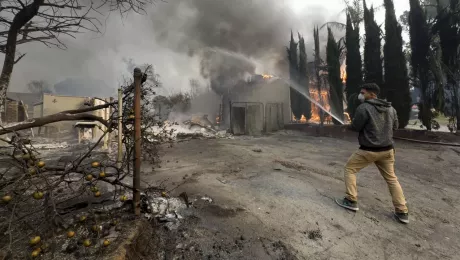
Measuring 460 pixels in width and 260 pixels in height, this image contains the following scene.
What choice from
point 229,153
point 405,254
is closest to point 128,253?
point 405,254

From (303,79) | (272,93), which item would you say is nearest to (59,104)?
(272,93)

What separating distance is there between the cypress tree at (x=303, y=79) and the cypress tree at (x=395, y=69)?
8052 millimetres

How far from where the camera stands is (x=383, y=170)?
11.0ft

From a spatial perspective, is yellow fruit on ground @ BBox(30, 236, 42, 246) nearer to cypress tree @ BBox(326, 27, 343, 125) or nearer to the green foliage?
the green foliage

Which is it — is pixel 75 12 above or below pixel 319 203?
above

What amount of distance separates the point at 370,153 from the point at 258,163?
9.71ft

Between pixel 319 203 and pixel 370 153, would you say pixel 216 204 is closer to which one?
pixel 319 203

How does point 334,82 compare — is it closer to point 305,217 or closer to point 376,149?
point 376,149

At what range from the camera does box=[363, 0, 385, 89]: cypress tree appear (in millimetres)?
13094

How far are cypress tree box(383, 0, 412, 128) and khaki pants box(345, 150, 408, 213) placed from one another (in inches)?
417

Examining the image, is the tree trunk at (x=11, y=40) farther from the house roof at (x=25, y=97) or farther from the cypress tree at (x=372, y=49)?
the house roof at (x=25, y=97)

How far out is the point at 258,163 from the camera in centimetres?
586

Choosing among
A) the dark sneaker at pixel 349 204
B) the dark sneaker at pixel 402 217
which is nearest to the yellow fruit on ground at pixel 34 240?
the dark sneaker at pixel 349 204

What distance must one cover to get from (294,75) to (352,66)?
283 inches
